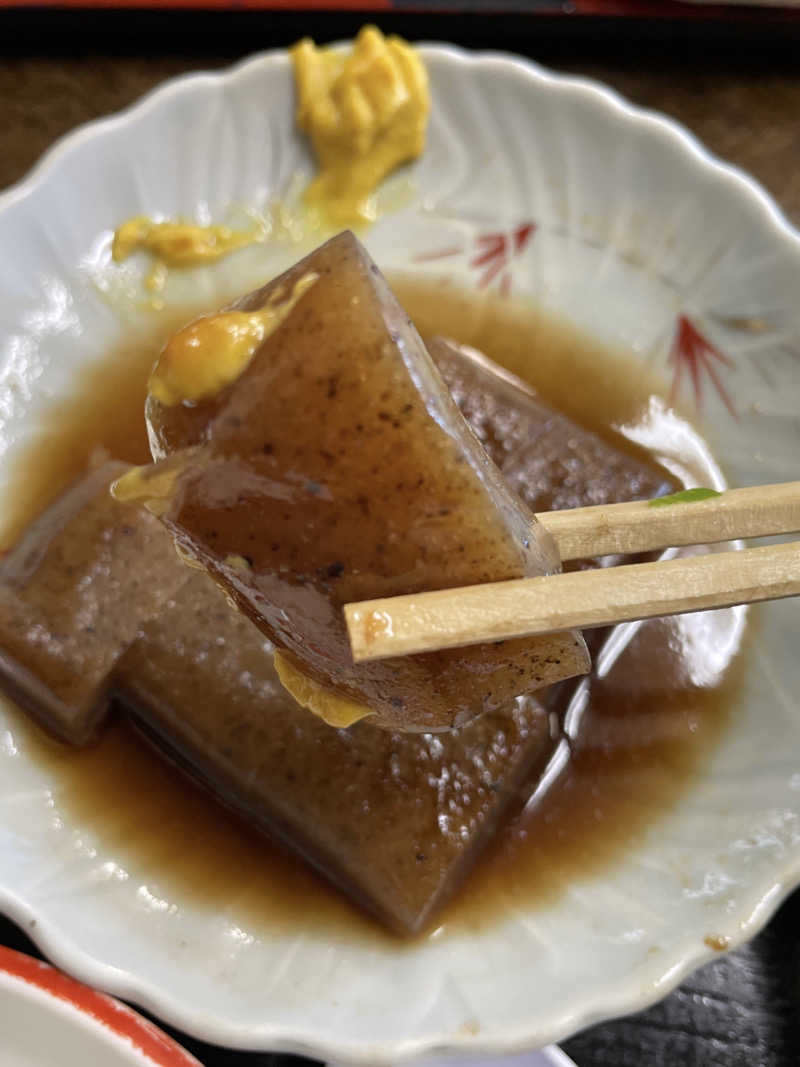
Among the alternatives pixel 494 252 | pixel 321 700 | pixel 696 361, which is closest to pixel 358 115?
pixel 494 252

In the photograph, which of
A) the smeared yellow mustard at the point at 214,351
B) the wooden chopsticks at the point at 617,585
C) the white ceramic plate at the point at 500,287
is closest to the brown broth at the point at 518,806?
the white ceramic plate at the point at 500,287

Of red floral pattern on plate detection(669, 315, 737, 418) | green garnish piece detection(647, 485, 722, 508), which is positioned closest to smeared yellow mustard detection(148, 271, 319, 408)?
green garnish piece detection(647, 485, 722, 508)

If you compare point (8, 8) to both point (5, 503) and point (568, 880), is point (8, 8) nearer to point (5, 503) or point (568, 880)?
point (5, 503)

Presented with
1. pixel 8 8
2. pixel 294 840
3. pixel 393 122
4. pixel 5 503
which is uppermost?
pixel 8 8

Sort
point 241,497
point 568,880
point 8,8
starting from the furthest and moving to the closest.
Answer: point 8,8
point 568,880
point 241,497

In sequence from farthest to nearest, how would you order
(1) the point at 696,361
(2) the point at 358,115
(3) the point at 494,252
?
(3) the point at 494,252
(2) the point at 358,115
(1) the point at 696,361

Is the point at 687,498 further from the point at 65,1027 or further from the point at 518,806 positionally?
the point at 65,1027

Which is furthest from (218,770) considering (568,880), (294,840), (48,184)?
(48,184)

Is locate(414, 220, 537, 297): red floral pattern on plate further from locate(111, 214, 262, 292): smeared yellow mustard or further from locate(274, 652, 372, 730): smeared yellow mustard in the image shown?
locate(274, 652, 372, 730): smeared yellow mustard
